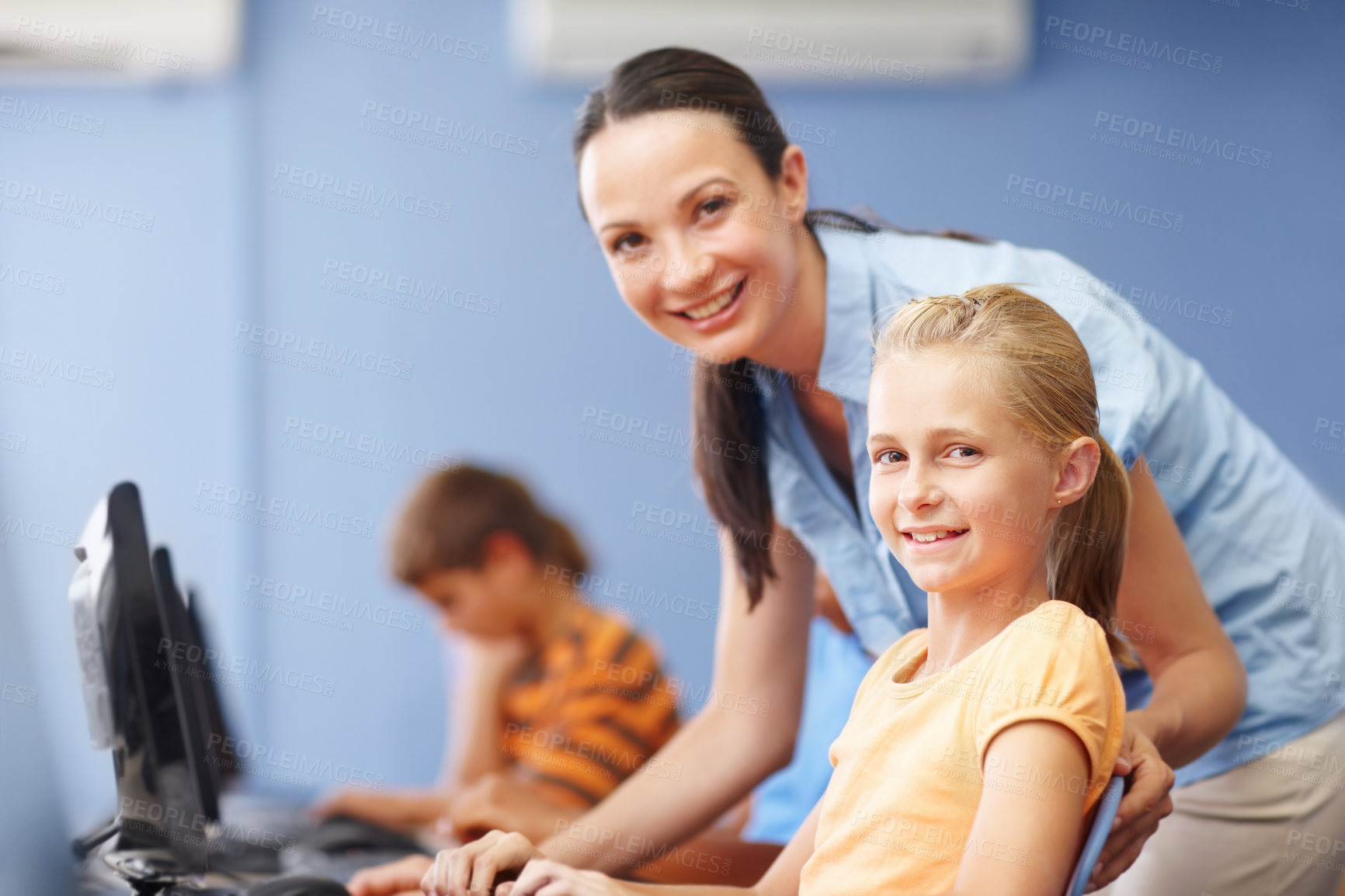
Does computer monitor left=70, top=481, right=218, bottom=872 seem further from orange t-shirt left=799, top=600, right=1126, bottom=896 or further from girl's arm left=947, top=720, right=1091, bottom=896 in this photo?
girl's arm left=947, top=720, right=1091, bottom=896

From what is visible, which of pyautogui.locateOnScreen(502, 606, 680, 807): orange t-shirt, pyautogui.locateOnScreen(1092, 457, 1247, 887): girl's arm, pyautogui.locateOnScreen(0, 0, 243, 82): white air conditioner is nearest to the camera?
pyautogui.locateOnScreen(1092, 457, 1247, 887): girl's arm

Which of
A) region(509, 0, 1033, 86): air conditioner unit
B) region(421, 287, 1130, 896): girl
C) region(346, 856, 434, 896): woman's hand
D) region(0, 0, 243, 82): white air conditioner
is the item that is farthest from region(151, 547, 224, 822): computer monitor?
region(0, 0, 243, 82): white air conditioner

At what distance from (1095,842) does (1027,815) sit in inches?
3.3

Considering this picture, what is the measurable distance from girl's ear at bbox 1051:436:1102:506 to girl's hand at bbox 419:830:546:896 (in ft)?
1.72

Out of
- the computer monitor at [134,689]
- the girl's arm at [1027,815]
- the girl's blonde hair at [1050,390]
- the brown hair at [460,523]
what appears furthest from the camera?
the brown hair at [460,523]

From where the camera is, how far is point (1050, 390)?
2.98ft

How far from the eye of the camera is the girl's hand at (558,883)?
0.90 m

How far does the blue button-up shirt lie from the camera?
1.24 m

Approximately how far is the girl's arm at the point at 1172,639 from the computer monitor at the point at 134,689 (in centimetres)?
84

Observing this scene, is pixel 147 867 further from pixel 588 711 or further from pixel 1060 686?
pixel 588 711

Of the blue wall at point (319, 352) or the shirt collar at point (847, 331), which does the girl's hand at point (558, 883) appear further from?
the blue wall at point (319, 352)

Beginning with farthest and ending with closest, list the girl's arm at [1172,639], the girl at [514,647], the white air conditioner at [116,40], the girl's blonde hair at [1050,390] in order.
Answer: the white air conditioner at [116,40] → the girl at [514,647] → the girl's arm at [1172,639] → the girl's blonde hair at [1050,390]

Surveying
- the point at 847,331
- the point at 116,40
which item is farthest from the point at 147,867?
the point at 116,40

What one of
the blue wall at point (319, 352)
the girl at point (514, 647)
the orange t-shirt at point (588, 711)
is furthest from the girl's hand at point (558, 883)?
the blue wall at point (319, 352)
